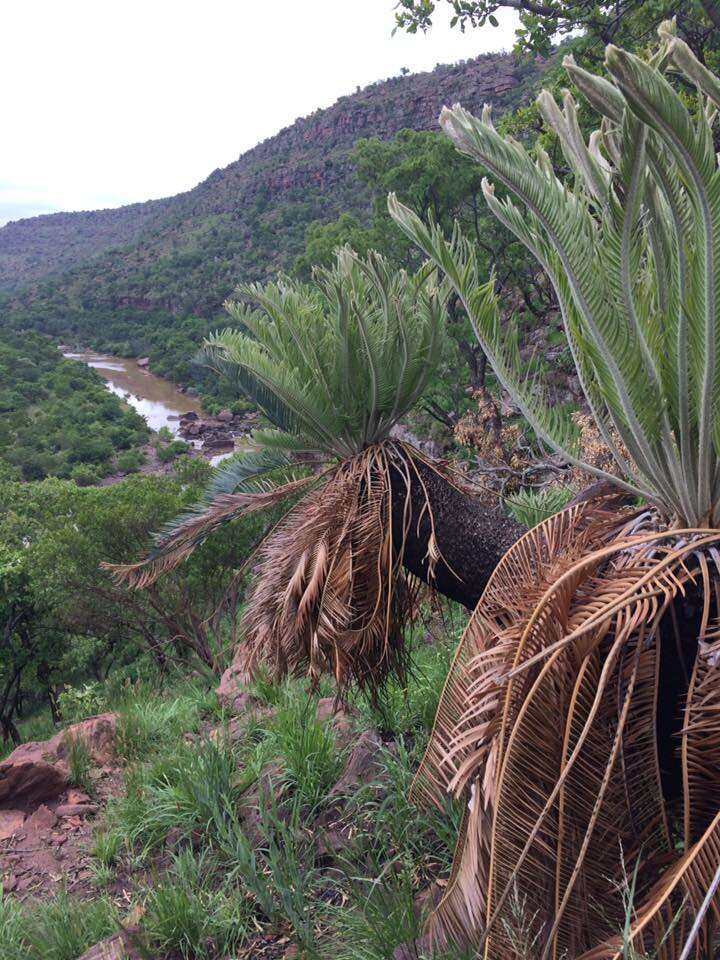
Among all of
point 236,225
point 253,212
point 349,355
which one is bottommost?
point 349,355

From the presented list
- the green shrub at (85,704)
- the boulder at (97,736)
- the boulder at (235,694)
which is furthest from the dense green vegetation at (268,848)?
the green shrub at (85,704)

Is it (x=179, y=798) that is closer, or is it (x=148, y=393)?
(x=179, y=798)

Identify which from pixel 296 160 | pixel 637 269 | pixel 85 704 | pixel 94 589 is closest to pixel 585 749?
pixel 637 269

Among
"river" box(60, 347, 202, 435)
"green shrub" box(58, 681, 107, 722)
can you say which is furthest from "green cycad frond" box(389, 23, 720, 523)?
"river" box(60, 347, 202, 435)

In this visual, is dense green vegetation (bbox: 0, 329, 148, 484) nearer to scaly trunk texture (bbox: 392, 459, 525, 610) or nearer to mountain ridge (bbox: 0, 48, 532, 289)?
mountain ridge (bbox: 0, 48, 532, 289)

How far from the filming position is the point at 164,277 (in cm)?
6000

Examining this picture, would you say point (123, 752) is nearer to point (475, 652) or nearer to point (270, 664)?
point (270, 664)

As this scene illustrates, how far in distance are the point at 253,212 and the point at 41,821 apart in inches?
2502

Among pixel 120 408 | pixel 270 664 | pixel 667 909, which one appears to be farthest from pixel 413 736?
pixel 120 408

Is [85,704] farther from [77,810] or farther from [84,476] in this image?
[84,476]

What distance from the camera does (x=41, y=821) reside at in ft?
14.0

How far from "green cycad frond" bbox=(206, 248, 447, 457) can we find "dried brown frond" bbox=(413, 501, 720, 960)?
1213mm

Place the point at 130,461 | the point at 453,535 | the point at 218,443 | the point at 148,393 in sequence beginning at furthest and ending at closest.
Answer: the point at 148,393 < the point at 218,443 < the point at 130,461 < the point at 453,535

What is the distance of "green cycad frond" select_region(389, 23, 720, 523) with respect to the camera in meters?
1.65
